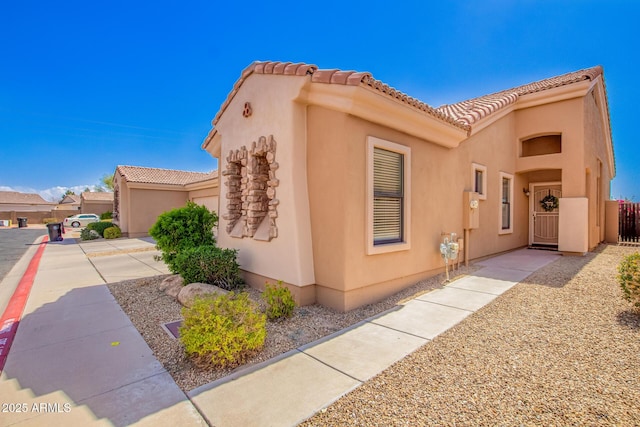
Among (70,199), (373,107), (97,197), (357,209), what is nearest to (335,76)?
(373,107)

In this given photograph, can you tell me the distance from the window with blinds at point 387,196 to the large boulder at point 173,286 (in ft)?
15.1

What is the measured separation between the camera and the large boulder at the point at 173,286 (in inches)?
265

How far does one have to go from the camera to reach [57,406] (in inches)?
114

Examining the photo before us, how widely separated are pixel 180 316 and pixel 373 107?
5.29m

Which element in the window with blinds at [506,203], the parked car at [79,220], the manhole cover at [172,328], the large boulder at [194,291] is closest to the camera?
the manhole cover at [172,328]

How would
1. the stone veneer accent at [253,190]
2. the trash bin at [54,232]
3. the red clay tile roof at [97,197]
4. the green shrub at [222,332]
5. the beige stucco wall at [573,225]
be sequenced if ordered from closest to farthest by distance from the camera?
1. the green shrub at [222,332]
2. the stone veneer accent at [253,190]
3. the beige stucco wall at [573,225]
4. the trash bin at [54,232]
5. the red clay tile roof at [97,197]

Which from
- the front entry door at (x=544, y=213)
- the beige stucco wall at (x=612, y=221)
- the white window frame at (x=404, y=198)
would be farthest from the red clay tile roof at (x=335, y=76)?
the beige stucco wall at (x=612, y=221)

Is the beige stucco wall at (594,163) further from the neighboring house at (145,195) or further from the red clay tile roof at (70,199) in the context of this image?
the red clay tile roof at (70,199)

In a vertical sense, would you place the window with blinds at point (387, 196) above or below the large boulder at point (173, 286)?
above

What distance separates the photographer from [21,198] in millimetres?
61125

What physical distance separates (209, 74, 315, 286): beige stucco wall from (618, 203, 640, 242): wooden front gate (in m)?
18.4

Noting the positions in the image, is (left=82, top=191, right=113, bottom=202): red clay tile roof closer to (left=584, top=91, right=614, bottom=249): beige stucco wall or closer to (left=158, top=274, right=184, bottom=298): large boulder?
(left=158, top=274, right=184, bottom=298): large boulder

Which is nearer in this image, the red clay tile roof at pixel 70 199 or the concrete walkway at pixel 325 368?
the concrete walkway at pixel 325 368

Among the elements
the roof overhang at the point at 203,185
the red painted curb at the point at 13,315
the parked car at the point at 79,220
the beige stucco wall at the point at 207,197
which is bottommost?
the red painted curb at the point at 13,315
